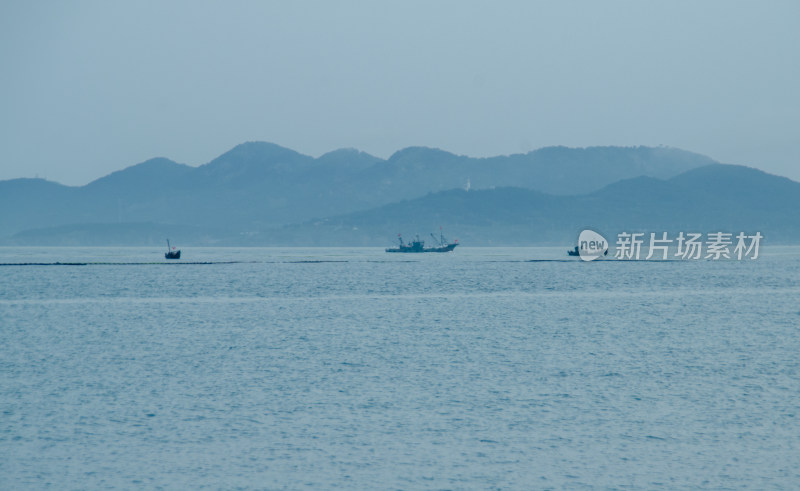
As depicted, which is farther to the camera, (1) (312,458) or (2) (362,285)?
(2) (362,285)

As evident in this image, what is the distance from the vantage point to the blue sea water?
93.7ft

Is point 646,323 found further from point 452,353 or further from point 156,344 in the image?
point 156,344

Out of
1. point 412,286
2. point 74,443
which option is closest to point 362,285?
point 412,286

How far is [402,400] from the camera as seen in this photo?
40.3 metres

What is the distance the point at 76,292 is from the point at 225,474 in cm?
10911

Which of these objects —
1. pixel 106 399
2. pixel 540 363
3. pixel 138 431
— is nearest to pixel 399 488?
pixel 138 431

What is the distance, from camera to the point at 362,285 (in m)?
140

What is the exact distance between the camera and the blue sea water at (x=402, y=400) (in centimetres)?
2856

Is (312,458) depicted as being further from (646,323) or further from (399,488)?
(646,323)

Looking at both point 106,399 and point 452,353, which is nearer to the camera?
point 106,399

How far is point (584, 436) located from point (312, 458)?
10071mm

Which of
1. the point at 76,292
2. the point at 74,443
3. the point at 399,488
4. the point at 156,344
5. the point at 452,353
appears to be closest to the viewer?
the point at 399,488

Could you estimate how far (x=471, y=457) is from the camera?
30031mm

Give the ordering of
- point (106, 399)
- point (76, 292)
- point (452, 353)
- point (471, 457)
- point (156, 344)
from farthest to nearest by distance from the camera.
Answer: point (76, 292)
point (156, 344)
point (452, 353)
point (106, 399)
point (471, 457)
